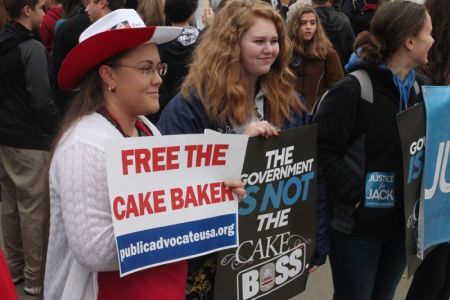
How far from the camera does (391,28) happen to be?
2938mm

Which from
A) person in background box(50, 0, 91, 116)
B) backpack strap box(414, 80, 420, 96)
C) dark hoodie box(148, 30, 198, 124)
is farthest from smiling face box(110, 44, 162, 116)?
dark hoodie box(148, 30, 198, 124)

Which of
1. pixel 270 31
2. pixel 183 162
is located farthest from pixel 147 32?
pixel 270 31

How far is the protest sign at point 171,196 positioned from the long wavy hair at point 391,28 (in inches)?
37.2

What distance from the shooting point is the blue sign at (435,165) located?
9.67ft

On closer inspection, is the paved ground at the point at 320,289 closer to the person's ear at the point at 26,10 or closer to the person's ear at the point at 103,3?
the person's ear at the point at 26,10

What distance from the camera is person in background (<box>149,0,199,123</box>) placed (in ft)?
16.3

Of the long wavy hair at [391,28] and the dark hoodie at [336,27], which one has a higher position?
the long wavy hair at [391,28]

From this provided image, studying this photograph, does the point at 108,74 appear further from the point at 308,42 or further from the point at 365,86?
the point at 308,42

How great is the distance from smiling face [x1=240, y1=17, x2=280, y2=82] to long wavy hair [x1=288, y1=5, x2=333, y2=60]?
10.1 feet

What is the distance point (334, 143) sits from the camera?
2.89 metres

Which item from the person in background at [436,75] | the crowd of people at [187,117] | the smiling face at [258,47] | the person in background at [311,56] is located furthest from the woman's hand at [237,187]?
the person in background at [311,56]

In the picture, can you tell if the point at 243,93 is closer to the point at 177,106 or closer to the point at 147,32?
the point at 177,106

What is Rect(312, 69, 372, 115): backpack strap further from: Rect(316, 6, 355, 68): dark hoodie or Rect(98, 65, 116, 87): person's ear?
Rect(316, 6, 355, 68): dark hoodie

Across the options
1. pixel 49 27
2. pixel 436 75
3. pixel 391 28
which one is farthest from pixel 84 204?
pixel 49 27
